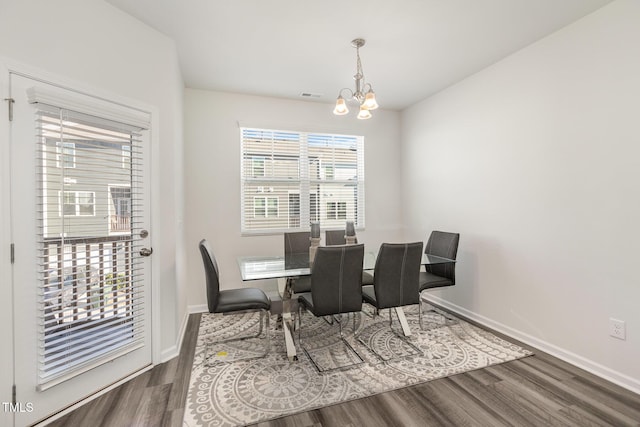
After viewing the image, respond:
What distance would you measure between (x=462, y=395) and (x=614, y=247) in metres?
1.54

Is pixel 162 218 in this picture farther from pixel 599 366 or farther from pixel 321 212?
pixel 599 366

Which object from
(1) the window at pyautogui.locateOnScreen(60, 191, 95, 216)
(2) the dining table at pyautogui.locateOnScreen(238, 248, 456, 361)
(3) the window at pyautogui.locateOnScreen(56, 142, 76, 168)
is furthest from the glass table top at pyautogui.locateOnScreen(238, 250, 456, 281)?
(3) the window at pyautogui.locateOnScreen(56, 142, 76, 168)

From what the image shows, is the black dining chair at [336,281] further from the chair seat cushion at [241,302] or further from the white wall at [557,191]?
the white wall at [557,191]

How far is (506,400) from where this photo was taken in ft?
6.36

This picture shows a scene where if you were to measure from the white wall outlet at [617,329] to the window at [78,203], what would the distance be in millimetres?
3738

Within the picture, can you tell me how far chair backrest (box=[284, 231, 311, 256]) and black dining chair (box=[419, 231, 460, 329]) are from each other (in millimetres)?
1350

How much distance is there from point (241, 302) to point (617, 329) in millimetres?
2827

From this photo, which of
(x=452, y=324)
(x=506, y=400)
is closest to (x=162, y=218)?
(x=506, y=400)

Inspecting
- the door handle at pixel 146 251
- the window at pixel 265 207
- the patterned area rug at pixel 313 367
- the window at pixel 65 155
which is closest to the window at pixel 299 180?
the window at pixel 265 207

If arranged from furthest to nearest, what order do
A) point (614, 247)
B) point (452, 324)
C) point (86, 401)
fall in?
point (452, 324) → point (614, 247) → point (86, 401)

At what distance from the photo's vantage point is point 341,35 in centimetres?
252

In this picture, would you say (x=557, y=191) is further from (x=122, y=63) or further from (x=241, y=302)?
(x=122, y=63)

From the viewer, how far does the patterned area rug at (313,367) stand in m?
1.91

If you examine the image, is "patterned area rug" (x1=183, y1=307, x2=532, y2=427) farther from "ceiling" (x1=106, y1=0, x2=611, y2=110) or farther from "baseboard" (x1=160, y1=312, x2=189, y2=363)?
"ceiling" (x1=106, y1=0, x2=611, y2=110)
